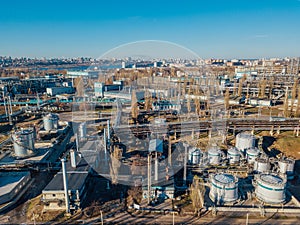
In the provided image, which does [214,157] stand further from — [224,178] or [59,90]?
[59,90]

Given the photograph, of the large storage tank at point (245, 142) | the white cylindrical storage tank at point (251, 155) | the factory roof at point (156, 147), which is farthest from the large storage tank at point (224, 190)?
the large storage tank at point (245, 142)

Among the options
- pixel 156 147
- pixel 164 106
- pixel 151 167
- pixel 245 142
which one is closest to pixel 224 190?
pixel 151 167

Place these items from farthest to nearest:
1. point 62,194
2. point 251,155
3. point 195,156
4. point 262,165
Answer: point 251,155 < point 195,156 < point 262,165 < point 62,194

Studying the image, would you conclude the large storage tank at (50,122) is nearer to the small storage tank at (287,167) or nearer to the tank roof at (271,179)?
the tank roof at (271,179)

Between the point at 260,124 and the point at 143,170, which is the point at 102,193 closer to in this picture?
the point at 143,170

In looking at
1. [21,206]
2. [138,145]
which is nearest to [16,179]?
[21,206]

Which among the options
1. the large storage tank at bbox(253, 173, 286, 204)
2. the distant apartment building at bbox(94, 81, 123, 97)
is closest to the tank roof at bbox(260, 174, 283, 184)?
the large storage tank at bbox(253, 173, 286, 204)
